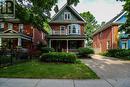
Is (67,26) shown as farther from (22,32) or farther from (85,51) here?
(85,51)

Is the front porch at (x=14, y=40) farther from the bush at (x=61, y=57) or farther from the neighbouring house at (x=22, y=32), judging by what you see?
the bush at (x=61, y=57)

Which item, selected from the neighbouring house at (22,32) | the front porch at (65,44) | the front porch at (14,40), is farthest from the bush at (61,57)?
the front porch at (65,44)

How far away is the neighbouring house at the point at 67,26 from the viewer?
131 feet

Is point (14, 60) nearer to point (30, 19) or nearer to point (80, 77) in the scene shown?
point (30, 19)

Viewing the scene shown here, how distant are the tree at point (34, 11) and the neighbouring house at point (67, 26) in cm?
1888

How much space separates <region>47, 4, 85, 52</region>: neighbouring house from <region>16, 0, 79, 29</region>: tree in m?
18.9

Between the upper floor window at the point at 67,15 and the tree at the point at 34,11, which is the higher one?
the upper floor window at the point at 67,15

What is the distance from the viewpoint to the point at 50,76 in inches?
522

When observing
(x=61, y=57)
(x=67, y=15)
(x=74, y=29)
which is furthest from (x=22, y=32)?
(x=61, y=57)

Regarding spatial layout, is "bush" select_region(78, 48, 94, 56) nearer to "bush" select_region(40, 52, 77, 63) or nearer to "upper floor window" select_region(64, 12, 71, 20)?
"bush" select_region(40, 52, 77, 63)

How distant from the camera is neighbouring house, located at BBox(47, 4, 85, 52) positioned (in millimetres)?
39875

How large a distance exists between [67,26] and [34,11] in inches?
821

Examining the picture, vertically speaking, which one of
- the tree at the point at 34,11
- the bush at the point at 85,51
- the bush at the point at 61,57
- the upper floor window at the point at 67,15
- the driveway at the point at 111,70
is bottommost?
the driveway at the point at 111,70

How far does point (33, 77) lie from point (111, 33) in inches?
1165
